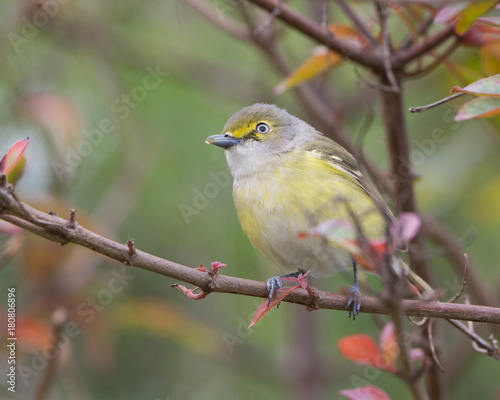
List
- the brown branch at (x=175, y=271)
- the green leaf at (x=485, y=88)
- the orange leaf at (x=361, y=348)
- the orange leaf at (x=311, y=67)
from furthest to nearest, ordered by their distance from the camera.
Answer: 1. the orange leaf at (x=311, y=67)
2. the orange leaf at (x=361, y=348)
3. the green leaf at (x=485, y=88)
4. the brown branch at (x=175, y=271)

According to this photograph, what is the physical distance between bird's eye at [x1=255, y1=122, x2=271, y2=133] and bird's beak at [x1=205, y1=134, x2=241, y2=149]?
164 millimetres

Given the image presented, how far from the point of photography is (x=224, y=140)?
3.41 metres

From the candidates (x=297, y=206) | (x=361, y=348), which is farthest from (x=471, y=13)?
(x=361, y=348)

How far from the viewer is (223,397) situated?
4777 mm

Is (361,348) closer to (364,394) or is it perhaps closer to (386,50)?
(364,394)

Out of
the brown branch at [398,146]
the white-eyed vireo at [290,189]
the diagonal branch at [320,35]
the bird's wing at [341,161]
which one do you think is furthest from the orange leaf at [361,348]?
the diagonal branch at [320,35]

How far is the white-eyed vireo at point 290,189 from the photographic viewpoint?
2973mm

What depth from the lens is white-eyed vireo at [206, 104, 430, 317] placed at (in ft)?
9.75

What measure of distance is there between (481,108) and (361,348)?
3.28 ft

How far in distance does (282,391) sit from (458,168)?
1.99 metres

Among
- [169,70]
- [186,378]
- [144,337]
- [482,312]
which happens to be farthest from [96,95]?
[482,312]

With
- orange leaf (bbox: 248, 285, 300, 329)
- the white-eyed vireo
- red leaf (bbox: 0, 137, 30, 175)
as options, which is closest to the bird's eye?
the white-eyed vireo

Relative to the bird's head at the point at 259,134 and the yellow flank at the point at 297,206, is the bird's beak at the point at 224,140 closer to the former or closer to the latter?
the bird's head at the point at 259,134

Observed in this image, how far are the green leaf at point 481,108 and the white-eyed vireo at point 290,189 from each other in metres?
0.92
